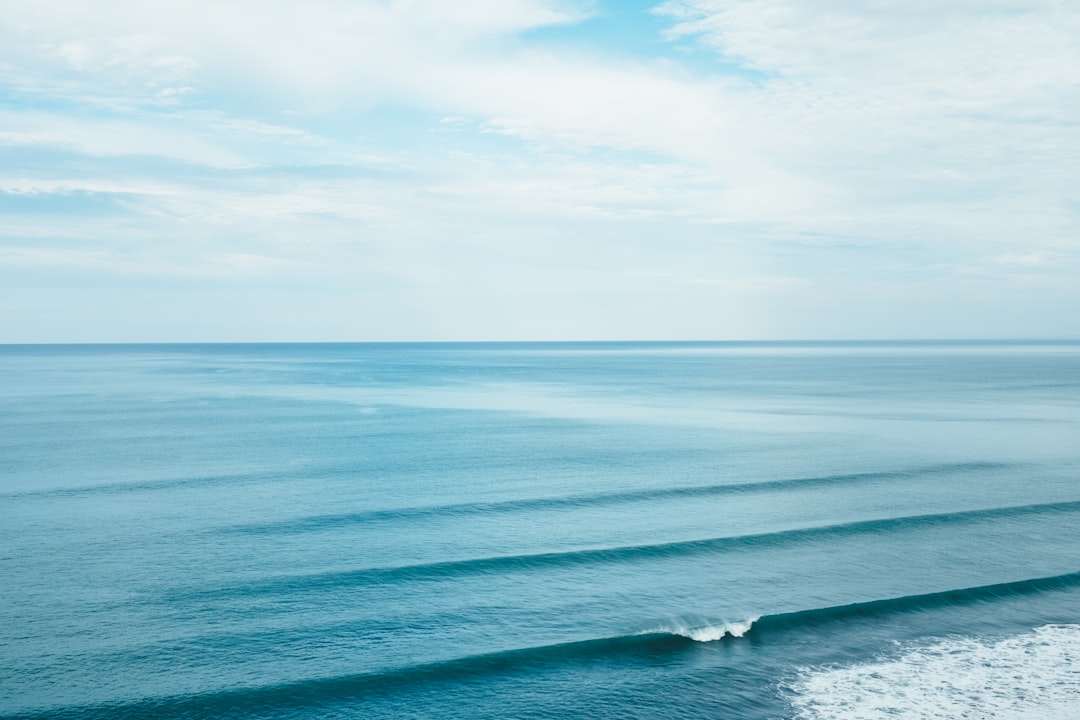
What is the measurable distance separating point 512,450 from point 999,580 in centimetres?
4453

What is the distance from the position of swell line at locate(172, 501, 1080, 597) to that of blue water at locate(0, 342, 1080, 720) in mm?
196

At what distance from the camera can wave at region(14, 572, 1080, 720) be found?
86.8 feet

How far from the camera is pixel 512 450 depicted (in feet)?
248

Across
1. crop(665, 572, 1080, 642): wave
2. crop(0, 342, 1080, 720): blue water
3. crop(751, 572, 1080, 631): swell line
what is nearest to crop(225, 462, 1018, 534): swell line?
crop(0, 342, 1080, 720): blue water

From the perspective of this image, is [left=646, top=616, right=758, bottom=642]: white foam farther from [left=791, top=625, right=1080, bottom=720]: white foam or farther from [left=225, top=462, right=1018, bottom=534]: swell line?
[left=225, top=462, right=1018, bottom=534]: swell line

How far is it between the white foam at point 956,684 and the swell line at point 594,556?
13.3m

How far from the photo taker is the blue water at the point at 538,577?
28000mm

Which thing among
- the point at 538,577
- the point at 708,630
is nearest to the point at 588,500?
the point at 538,577

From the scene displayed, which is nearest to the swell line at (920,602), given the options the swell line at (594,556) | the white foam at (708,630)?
the white foam at (708,630)

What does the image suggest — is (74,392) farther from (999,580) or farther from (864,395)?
(999,580)

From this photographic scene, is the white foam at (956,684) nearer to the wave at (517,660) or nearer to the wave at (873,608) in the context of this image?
the wave at (873,608)

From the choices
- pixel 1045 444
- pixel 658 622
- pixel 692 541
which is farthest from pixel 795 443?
pixel 658 622

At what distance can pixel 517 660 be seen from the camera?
99.4 ft

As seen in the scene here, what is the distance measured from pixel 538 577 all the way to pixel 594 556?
4.20 metres
